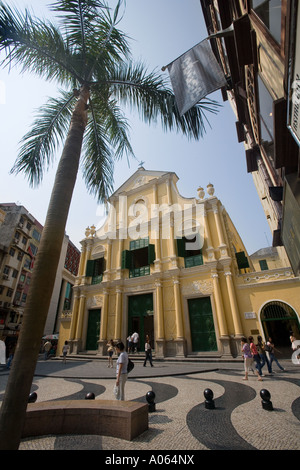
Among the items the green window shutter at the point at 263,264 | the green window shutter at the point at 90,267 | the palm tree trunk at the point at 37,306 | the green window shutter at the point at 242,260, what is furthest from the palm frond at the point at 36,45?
the green window shutter at the point at 263,264

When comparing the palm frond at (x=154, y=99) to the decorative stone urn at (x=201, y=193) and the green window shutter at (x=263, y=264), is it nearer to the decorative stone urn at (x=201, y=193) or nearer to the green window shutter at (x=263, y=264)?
the decorative stone urn at (x=201, y=193)

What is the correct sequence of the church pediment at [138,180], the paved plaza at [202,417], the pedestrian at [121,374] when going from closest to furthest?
the paved plaza at [202,417] < the pedestrian at [121,374] < the church pediment at [138,180]

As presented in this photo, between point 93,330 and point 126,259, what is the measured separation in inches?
240

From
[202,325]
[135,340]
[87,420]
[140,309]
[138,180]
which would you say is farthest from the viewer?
[138,180]

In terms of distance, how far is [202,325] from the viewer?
13.0 m

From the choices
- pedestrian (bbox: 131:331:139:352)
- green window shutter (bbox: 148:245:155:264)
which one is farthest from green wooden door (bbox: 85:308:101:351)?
green window shutter (bbox: 148:245:155:264)

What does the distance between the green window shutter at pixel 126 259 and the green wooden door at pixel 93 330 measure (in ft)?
13.8

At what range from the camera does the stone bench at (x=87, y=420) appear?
10.3 ft

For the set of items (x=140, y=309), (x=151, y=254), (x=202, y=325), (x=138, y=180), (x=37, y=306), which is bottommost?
(x=37, y=306)

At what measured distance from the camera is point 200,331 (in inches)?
510

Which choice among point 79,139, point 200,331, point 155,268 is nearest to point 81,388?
point 79,139

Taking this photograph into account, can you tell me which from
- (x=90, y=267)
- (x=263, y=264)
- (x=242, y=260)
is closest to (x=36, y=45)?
(x=242, y=260)

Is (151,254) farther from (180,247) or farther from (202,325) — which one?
(202,325)
